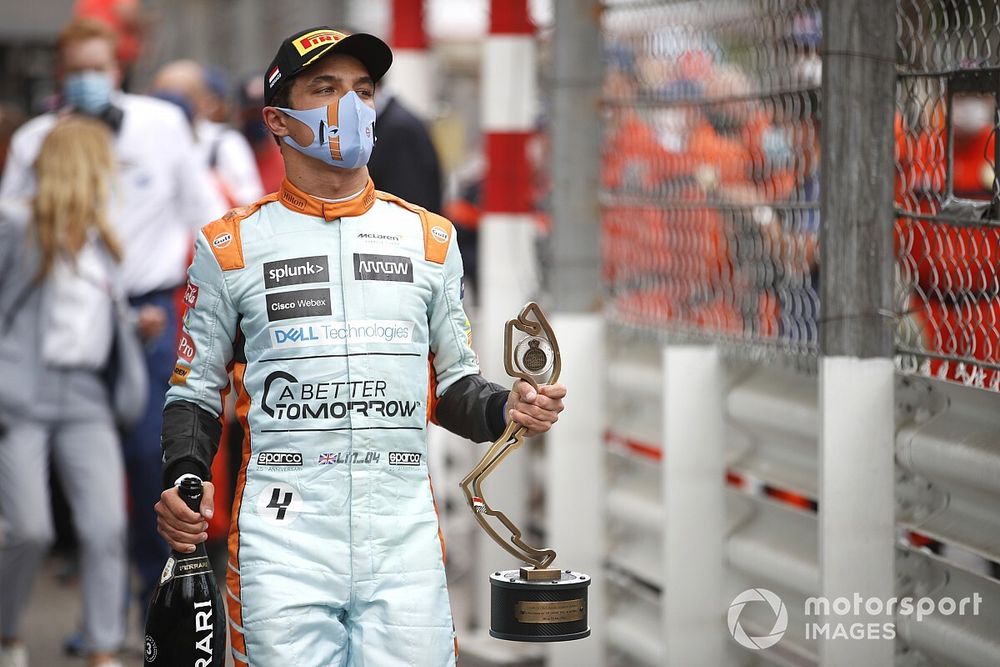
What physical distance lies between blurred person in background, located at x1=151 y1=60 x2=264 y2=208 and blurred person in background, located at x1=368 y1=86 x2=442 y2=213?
1666 mm

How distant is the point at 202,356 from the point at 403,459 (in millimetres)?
501

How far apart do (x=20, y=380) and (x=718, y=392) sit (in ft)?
9.17

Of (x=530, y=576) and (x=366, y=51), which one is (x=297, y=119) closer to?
(x=366, y=51)

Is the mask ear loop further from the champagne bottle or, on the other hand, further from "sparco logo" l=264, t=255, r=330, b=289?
the champagne bottle

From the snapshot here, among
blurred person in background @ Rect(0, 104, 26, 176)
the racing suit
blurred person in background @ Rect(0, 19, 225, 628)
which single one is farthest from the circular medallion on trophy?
blurred person in background @ Rect(0, 104, 26, 176)

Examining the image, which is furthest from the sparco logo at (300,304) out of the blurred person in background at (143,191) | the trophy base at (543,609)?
the blurred person in background at (143,191)

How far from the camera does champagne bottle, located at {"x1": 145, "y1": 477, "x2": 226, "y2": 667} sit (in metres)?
3.83

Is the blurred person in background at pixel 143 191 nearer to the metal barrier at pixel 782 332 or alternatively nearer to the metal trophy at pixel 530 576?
the metal barrier at pixel 782 332

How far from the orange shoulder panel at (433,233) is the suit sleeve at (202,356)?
425mm

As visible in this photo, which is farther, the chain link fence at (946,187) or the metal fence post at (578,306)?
the metal fence post at (578,306)

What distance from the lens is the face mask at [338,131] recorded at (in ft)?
12.7

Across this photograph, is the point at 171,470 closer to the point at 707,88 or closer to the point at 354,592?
the point at 354,592

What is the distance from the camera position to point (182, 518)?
12.3 feet

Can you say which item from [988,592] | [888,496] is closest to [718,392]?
[888,496]
